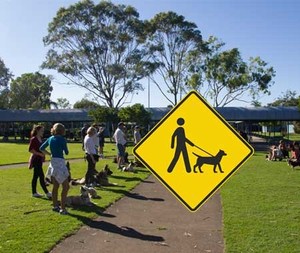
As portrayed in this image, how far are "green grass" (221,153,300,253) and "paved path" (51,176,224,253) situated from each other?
0.25 meters

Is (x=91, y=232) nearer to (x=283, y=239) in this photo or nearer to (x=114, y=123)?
(x=283, y=239)

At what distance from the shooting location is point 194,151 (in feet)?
13.1

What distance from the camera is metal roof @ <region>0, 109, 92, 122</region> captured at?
53.2m

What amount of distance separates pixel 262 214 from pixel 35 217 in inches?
169

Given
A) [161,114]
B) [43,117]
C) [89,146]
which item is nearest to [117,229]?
[89,146]

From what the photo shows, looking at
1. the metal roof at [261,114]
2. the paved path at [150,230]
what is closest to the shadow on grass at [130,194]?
the paved path at [150,230]

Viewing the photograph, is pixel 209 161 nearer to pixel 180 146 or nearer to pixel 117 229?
pixel 180 146

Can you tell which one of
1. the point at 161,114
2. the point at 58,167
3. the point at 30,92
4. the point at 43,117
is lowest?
the point at 58,167

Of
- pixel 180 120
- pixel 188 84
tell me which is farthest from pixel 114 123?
pixel 180 120

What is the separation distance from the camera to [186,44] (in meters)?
51.7

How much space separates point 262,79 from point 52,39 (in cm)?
2442

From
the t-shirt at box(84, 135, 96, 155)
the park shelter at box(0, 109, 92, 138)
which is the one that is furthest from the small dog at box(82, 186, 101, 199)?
the park shelter at box(0, 109, 92, 138)

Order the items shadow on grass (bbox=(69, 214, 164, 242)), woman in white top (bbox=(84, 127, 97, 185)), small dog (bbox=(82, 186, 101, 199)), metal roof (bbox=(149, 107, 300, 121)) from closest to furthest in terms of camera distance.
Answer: shadow on grass (bbox=(69, 214, 164, 242))
small dog (bbox=(82, 186, 101, 199))
woman in white top (bbox=(84, 127, 97, 185))
metal roof (bbox=(149, 107, 300, 121))

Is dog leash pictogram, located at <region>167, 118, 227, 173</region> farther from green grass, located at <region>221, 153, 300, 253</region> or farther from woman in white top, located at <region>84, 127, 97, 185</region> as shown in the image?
woman in white top, located at <region>84, 127, 97, 185</region>
